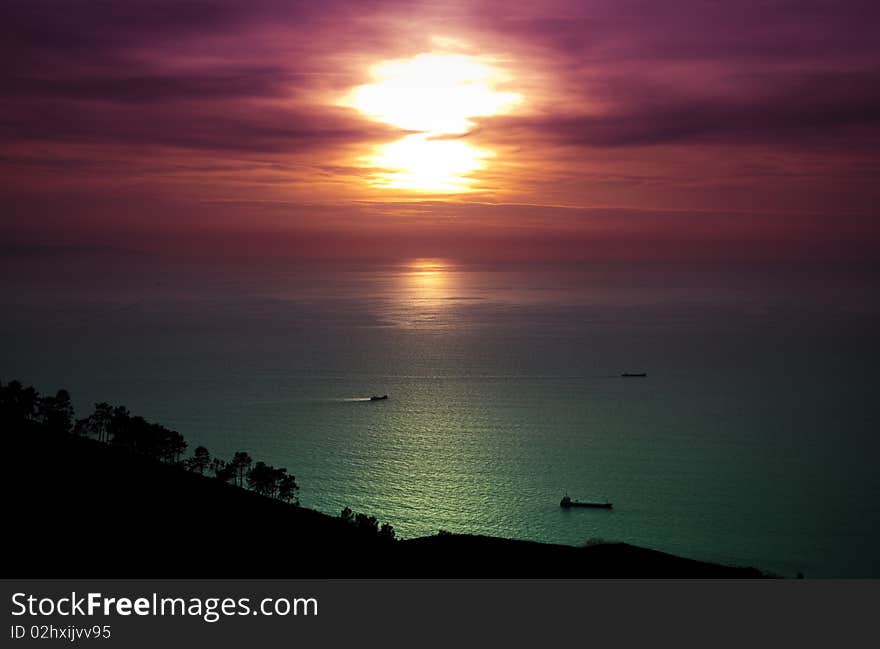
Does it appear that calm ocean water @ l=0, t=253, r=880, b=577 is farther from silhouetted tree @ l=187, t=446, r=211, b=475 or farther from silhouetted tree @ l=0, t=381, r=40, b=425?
silhouetted tree @ l=0, t=381, r=40, b=425

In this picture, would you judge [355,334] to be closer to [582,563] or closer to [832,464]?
[832,464]

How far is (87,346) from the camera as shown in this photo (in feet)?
491

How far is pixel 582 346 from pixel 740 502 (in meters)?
88.3

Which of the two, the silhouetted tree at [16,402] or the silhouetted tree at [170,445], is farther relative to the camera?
the silhouetted tree at [170,445]

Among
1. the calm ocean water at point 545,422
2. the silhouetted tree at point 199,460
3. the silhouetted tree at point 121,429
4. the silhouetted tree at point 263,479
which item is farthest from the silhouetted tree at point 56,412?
the calm ocean water at point 545,422

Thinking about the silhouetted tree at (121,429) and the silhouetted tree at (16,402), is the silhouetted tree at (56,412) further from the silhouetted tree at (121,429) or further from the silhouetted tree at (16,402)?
the silhouetted tree at (121,429)

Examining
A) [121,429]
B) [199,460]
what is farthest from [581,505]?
[121,429]

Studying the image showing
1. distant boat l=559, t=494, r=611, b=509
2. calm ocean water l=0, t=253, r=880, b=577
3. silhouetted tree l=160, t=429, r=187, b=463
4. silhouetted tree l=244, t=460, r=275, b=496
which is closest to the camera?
silhouetted tree l=244, t=460, r=275, b=496

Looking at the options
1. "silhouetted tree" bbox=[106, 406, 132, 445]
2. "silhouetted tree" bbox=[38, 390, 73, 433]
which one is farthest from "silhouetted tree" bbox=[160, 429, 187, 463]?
"silhouetted tree" bbox=[38, 390, 73, 433]

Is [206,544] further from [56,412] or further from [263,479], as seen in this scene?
[56,412]

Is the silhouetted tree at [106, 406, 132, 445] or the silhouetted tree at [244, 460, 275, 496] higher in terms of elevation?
the silhouetted tree at [106, 406, 132, 445]

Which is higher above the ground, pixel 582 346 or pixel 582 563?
pixel 582 563

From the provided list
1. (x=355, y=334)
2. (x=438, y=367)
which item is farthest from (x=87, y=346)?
(x=438, y=367)

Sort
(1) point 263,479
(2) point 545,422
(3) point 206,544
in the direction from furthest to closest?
(2) point 545,422 < (1) point 263,479 < (3) point 206,544
